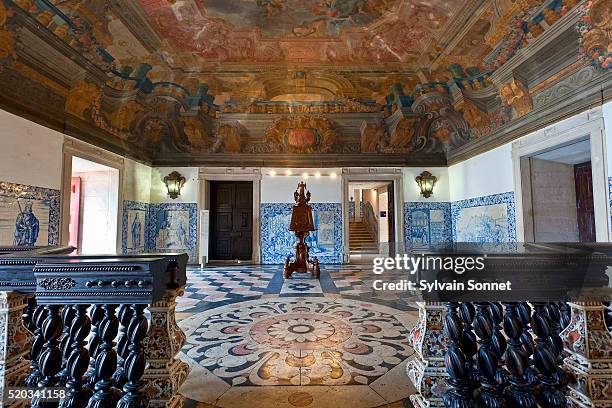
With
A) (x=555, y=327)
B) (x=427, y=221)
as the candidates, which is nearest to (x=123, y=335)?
(x=555, y=327)

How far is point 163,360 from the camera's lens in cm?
163

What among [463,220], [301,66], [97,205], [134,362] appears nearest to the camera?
[134,362]

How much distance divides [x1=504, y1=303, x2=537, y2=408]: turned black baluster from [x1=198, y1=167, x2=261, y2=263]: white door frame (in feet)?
25.5

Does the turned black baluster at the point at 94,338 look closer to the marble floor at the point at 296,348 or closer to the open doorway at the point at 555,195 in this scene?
the marble floor at the point at 296,348

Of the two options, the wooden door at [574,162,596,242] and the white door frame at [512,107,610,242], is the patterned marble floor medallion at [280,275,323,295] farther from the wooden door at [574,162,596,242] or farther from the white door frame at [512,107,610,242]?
the wooden door at [574,162,596,242]

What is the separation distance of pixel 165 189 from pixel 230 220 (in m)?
2.07

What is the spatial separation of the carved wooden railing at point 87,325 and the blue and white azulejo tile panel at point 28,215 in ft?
12.4

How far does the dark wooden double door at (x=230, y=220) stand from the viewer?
30.7ft

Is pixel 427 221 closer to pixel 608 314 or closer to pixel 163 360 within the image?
pixel 608 314

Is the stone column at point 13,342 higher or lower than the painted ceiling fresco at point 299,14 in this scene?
lower

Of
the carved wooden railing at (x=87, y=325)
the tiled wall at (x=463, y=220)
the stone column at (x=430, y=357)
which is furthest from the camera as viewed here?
the tiled wall at (x=463, y=220)

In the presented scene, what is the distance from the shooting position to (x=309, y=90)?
759 centimetres

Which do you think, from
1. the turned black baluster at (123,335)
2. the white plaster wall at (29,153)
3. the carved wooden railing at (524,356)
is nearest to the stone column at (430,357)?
the carved wooden railing at (524,356)

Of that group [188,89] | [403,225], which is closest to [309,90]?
[188,89]
